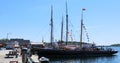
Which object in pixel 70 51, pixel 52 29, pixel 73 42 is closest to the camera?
pixel 70 51

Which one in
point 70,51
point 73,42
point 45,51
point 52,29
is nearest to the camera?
point 45,51

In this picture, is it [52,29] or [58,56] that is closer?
[58,56]

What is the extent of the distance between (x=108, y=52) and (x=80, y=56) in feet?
52.3

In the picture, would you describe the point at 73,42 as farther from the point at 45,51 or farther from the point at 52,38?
the point at 45,51

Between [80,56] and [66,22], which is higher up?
[66,22]

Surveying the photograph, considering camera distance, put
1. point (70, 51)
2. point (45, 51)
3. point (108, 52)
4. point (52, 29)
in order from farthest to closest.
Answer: point (108, 52) → point (52, 29) → point (70, 51) → point (45, 51)

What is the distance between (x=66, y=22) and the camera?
102 m

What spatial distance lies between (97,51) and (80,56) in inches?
395

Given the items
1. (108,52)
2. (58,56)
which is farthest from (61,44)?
(108,52)

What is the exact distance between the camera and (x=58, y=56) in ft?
290

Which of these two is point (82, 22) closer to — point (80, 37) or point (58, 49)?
point (80, 37)

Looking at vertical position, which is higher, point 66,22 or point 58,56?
point 66,22

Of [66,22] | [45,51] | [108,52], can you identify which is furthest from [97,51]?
[45,51]

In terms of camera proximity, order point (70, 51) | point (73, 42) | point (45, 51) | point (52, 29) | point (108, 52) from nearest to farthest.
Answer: point (45, 51) → point (70, 51) → point (52, 29) → point (108, 52) → point (73, 42)
